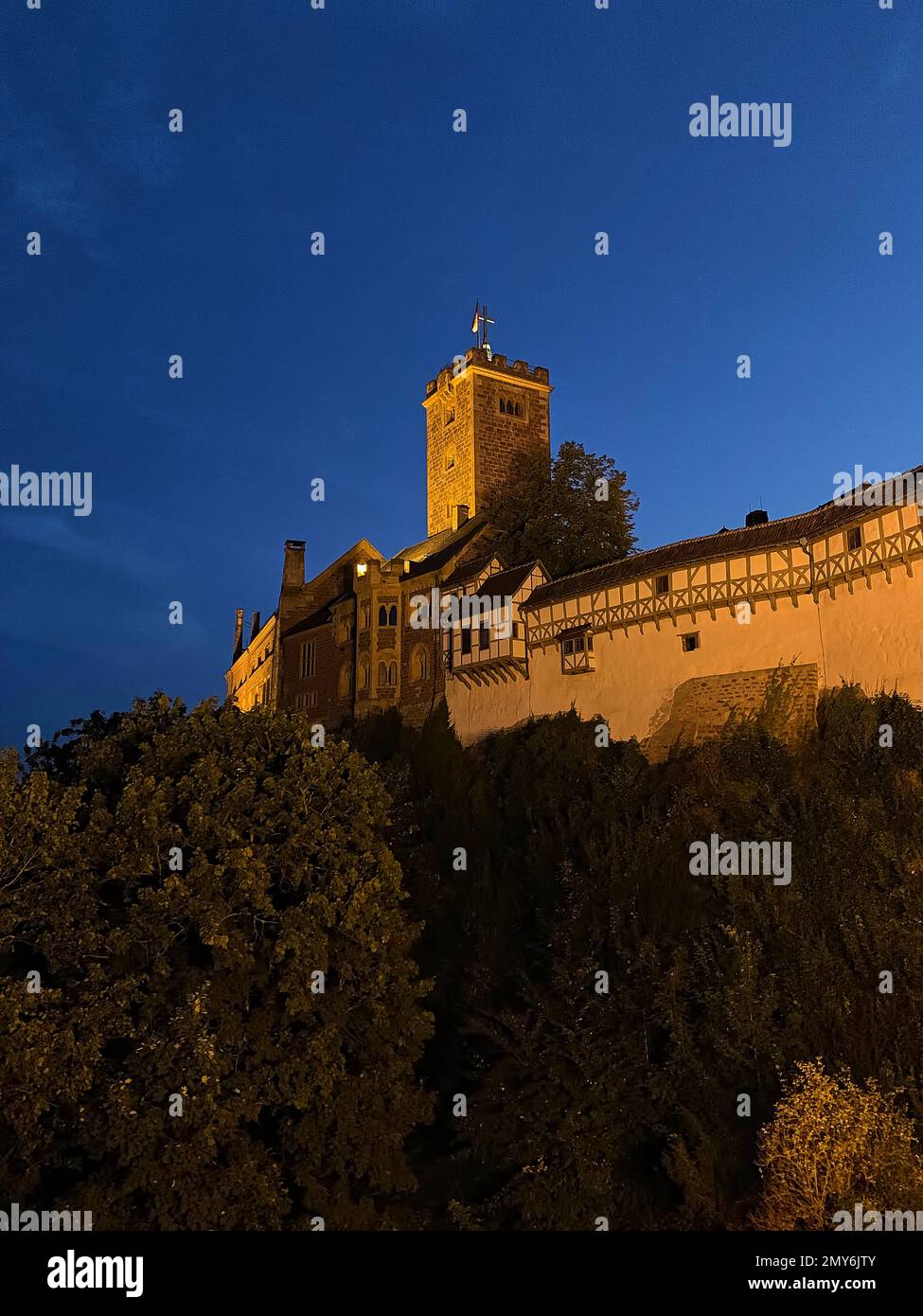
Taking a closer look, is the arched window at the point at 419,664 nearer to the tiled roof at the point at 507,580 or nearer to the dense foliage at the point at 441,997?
the tiled roof at the point at 507,580

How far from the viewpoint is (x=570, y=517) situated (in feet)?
133

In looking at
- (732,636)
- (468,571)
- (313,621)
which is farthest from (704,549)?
(313,621)

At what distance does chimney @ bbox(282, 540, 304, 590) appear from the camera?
49.9m

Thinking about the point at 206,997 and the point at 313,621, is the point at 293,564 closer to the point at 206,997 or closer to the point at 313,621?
the point at 313,621

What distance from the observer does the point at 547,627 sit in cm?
3472

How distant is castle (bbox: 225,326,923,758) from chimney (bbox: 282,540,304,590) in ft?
0.31

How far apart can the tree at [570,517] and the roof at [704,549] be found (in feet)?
12.9

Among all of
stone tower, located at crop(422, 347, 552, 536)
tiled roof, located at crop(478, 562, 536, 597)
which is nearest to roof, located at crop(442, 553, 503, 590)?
tiled roof, located at crop(478, 562, 536, 597)

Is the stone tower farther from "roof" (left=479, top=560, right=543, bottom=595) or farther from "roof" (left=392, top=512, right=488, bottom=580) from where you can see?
"roof" (left=479, top=560, right=543, bottom=595)

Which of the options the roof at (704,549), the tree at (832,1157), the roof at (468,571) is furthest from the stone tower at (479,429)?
the tree at (832,1157)

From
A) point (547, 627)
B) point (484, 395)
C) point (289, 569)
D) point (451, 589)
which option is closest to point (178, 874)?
point (547, 627)

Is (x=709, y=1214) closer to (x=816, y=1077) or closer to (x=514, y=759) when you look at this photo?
(x=816, y=1077)

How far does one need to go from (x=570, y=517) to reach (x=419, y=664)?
28.4ft

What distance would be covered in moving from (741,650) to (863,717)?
14.7 feet
